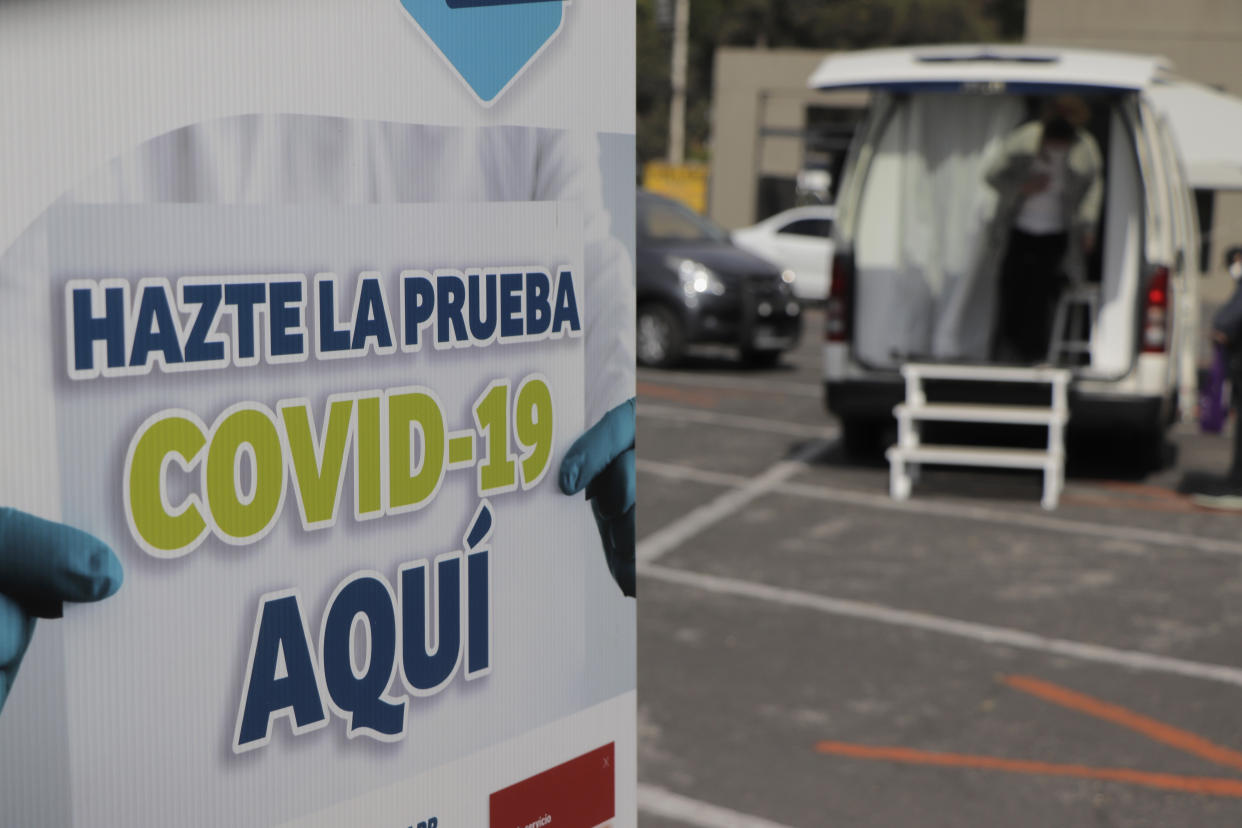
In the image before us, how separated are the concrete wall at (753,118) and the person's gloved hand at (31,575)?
29442mm

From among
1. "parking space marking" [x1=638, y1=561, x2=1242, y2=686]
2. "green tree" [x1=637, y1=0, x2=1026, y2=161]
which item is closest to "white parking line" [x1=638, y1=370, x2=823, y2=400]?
"parking space marking" [x1=638, y1=561, x2=1242, y2=686]

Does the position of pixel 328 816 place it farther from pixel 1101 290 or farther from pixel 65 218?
pixel 1101 290

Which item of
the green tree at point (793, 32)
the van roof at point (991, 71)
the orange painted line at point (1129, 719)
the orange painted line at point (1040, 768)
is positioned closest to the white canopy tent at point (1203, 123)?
the van roof at point (991, 71)

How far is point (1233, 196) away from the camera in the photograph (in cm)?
2744

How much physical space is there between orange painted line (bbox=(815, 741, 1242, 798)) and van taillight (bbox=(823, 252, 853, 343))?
4.63 m

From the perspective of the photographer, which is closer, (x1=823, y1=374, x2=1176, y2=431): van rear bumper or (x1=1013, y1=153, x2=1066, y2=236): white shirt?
(x1=823, y1=374, x2=1176, y2=431): van rear bumper

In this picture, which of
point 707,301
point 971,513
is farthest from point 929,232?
point 707,301

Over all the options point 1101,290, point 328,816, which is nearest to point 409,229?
point 328,816

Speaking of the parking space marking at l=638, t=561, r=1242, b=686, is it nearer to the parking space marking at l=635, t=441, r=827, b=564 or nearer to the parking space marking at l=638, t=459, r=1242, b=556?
the parking space marking at l=635, t=441, r=827, b=564

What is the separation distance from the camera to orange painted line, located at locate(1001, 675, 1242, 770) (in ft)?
15.8

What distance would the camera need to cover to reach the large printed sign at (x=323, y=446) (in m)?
1.33

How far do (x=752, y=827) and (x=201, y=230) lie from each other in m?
3.21

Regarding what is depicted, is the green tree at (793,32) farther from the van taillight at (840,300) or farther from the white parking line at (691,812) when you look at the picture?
the white parking line at (691,812)

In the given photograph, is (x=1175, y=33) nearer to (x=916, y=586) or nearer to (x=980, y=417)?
(x=980, y=417)
